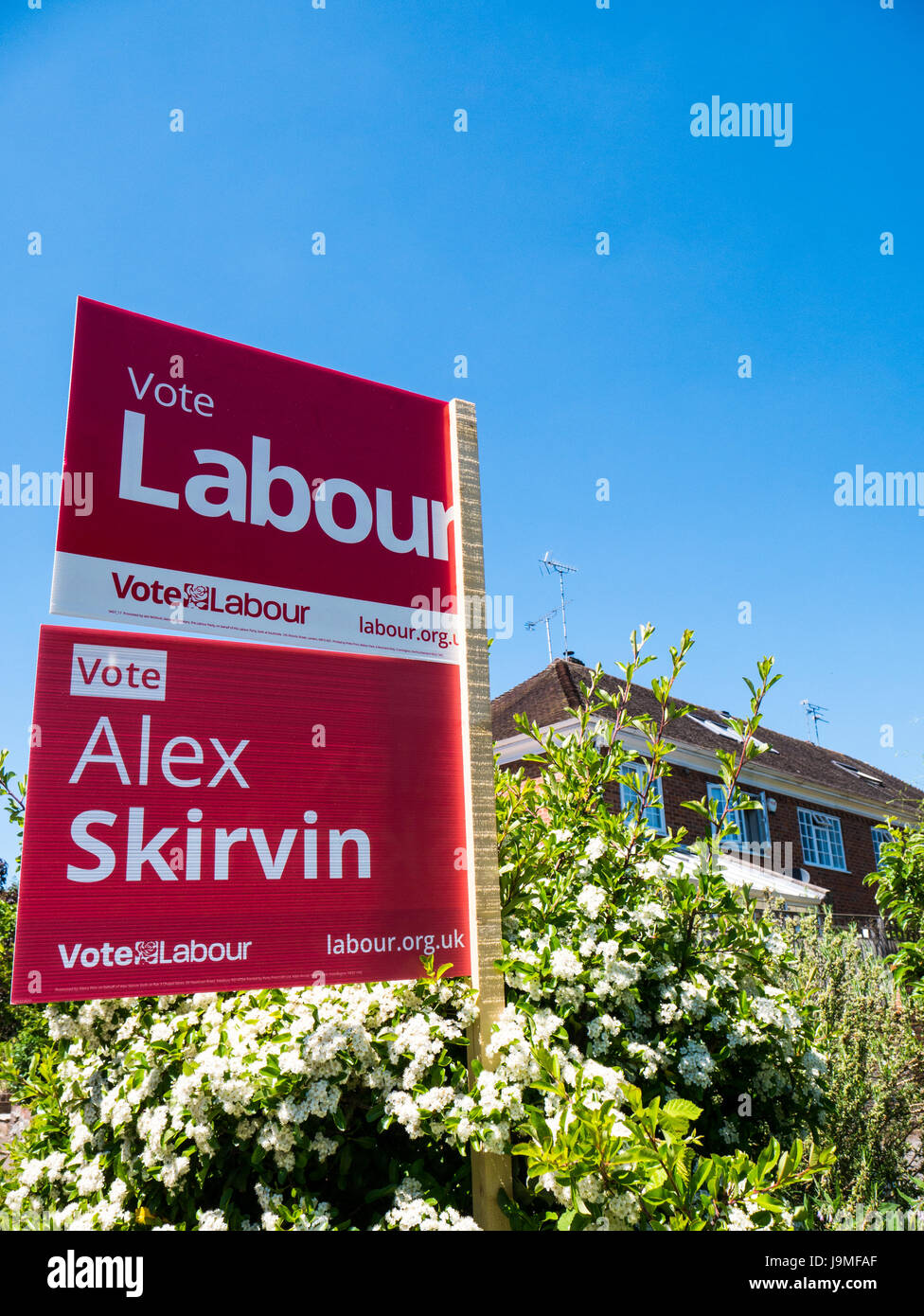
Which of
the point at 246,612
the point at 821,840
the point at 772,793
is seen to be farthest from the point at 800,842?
the point at 246,612

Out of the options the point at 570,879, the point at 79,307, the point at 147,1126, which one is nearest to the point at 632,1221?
the point at 570,879

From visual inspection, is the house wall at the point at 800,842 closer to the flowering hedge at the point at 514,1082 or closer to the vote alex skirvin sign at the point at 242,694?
the flowering hedge at the point at 514,1082

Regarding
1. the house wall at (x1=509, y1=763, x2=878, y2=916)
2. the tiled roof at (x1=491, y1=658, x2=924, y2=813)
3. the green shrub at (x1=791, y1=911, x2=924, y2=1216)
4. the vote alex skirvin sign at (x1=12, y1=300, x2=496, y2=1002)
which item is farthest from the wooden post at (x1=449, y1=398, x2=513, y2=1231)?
the house wall at (x1=509, y1=763, x2=878, y2=916)

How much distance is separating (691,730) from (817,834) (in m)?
5.78

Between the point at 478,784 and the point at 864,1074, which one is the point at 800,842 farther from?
the point at 478,784

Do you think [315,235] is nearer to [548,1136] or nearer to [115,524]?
[115,524]

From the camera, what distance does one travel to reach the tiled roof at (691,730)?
68.8 ft

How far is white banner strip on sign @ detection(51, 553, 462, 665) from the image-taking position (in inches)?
108

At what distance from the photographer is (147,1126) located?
2.77 m

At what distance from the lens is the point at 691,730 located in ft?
80.5

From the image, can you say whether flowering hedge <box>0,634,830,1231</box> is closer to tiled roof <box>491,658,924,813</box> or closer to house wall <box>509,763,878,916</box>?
tiled roof <box>491,658,924,813</box>

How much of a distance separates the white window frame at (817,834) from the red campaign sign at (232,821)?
81.8 ft

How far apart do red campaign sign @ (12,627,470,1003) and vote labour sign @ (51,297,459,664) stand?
14 centimetres
